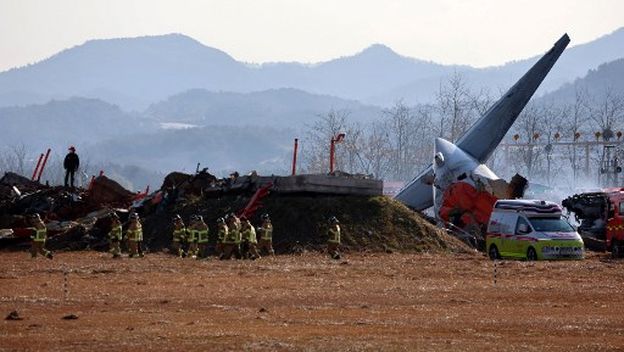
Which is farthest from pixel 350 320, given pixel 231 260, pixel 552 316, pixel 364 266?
pixel 231 260

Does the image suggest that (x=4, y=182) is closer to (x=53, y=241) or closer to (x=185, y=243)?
(x=53, y=241)

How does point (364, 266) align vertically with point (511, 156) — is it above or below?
below

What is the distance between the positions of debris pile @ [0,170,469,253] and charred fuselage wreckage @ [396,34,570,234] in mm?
3582

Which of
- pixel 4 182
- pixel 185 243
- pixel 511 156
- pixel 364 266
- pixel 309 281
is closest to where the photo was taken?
pixel 309 281

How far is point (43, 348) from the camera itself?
67.5 feet

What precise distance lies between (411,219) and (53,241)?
13.8m

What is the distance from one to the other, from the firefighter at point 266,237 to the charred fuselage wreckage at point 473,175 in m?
11.8

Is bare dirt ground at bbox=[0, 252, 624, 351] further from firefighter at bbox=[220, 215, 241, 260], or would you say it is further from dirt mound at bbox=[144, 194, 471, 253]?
dirt mound at bbox=[144, 194, 471, 253]

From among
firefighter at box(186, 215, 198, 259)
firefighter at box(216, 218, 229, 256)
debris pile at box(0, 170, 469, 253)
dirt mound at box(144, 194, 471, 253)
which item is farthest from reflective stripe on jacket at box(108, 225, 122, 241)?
dirt mound at box(144, 194, 471, 253)

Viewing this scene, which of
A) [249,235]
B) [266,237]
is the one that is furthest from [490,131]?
[249,235]

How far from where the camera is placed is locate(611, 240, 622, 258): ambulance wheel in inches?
1842

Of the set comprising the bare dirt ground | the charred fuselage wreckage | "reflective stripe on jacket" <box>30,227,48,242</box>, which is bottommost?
the bare dirt ground

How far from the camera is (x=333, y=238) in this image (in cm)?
4556

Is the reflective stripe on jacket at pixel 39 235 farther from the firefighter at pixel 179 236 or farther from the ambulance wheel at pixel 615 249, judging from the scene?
the ambulance wheel at pixel 615 249
